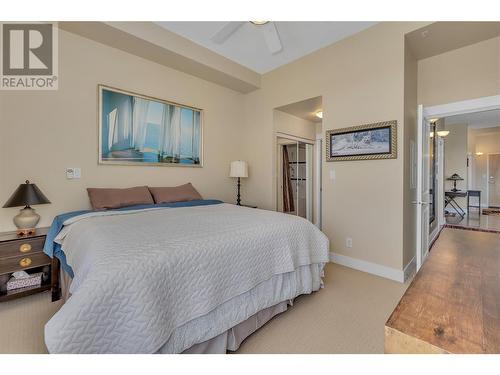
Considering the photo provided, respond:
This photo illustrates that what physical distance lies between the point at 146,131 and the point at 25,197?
141 cm

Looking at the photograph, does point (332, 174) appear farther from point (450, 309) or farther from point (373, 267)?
point (450, 309)

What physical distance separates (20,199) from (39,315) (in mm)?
987

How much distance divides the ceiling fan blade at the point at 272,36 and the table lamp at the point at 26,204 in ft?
8.66

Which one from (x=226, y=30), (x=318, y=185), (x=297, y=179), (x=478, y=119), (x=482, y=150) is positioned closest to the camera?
(x=226, y=30)

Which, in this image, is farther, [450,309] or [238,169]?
[238,169]

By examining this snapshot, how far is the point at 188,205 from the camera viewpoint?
110 inches

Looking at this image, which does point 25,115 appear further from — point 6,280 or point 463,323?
point 463,323

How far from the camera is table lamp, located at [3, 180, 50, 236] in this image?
2.06m

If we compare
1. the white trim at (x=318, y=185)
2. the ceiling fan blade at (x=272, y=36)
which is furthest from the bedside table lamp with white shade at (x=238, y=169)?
the ceiling fan blade at (x=272, y=36)

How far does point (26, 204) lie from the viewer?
6.92 ft

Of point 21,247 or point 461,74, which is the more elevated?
point 461,74

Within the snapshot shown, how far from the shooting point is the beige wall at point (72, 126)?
2236mm

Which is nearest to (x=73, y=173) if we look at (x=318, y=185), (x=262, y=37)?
(x=262, y=37)
